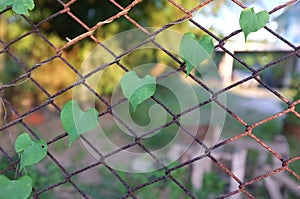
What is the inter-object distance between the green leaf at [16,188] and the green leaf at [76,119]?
0.16 meters

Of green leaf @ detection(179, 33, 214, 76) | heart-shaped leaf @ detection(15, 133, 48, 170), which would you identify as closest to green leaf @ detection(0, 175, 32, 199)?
heart-shaped leaf @ detection(15, 133, 48, 170)

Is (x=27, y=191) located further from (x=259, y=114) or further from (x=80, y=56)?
(x=259, y=114)

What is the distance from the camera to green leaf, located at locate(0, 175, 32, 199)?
Result: 94cm

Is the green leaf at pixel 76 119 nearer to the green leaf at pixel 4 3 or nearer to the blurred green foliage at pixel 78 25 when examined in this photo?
the green leaf at pixel 4 3

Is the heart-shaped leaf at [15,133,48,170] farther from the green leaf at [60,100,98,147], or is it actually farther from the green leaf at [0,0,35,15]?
the green leaf at [0,0,35,15]

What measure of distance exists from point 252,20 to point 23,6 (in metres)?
0.49

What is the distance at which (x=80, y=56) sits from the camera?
4828mm

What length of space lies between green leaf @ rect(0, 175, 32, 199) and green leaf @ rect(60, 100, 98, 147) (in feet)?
0.53

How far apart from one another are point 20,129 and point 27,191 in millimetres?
3458

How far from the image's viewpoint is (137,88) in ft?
2.75

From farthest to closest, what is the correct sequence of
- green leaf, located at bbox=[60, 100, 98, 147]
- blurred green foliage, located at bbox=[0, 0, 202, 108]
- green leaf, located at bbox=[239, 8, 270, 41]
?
blurred green foliage, located at bbox=[0, 0, 202, 108] < green leaf, located at bbox=[60, 100, 98, 147] < green leaf, located at bbox=[239, 8, 270, 41]

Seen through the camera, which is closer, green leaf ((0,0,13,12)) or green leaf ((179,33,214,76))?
green leaf ((179,33,214,76))

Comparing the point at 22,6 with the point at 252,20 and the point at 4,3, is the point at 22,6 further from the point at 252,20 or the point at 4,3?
the point at 252,20

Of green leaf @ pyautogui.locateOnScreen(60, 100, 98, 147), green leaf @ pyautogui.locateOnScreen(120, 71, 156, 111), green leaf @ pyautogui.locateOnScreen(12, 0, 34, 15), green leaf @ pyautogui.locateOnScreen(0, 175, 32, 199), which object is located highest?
green leaf @ pyautogui.locateOnScreen(12, 0, 34, 15)
